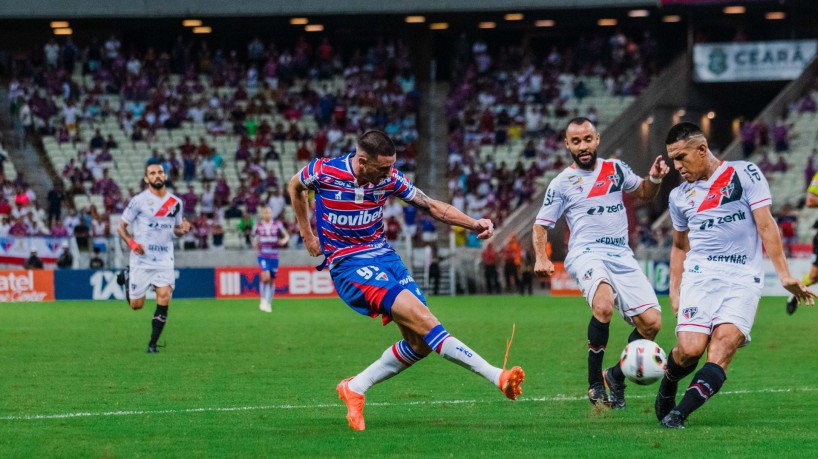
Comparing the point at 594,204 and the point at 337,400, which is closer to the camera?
the point at 594,204

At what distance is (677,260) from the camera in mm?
10203

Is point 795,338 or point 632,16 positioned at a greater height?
point 632,16

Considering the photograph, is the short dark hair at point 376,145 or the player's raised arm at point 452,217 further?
the player's raised arm at point 452,217

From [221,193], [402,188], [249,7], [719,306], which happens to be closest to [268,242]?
[221,193]

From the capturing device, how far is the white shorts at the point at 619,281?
36.3 ft

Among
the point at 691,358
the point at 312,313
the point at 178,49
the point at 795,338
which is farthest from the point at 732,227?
the point at 178,49

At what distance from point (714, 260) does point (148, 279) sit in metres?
10.2

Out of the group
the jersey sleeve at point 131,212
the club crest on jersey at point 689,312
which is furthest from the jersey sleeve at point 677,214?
the jersey sleeve at point 131,212

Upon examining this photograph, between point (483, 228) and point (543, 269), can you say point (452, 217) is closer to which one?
point (483, 228)

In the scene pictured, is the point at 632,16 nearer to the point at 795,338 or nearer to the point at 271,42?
the point at 271,42

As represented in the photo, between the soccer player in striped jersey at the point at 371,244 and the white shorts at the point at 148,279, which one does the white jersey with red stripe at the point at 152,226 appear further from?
the soccer player in striped jersey at the point at 371,244

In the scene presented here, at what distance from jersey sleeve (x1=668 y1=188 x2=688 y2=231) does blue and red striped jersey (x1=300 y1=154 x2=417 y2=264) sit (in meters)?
2.06

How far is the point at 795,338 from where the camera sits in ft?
63.5

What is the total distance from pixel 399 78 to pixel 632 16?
869cm
